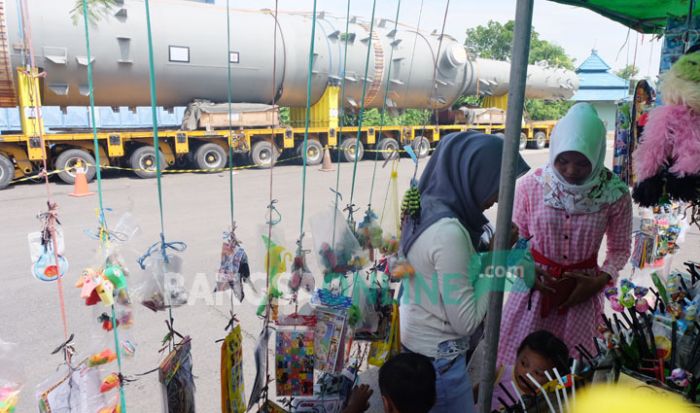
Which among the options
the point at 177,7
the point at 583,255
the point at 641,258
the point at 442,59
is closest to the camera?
the point at 583,255

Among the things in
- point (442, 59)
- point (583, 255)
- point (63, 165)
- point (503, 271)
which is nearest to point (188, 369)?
point (503, 271)

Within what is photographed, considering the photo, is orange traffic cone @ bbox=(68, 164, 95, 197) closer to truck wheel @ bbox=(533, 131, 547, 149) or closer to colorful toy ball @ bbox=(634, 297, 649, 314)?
colorful toy ball @ bbox=(634, 297, 649, 314)

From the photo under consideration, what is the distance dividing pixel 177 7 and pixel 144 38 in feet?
2.98

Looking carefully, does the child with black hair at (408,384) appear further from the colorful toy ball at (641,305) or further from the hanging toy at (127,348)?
the hanging toy at (127,348)

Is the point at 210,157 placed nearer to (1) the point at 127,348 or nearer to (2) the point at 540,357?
(1) the point at 127,348

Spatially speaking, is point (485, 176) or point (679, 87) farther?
point (485, 176)

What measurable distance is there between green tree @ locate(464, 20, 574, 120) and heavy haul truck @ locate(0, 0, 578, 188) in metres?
5.12

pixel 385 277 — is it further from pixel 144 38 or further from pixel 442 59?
pixel 442 59

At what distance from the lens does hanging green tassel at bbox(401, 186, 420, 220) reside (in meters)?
1.52

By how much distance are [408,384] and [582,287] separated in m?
0.81

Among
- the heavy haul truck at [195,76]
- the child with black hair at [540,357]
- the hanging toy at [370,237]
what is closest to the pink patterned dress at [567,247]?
the child with black hair at [540,357]

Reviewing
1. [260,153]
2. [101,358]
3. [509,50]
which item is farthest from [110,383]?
A: [509,50]

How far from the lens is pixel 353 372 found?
172cm

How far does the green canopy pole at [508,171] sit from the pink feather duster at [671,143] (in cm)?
55
